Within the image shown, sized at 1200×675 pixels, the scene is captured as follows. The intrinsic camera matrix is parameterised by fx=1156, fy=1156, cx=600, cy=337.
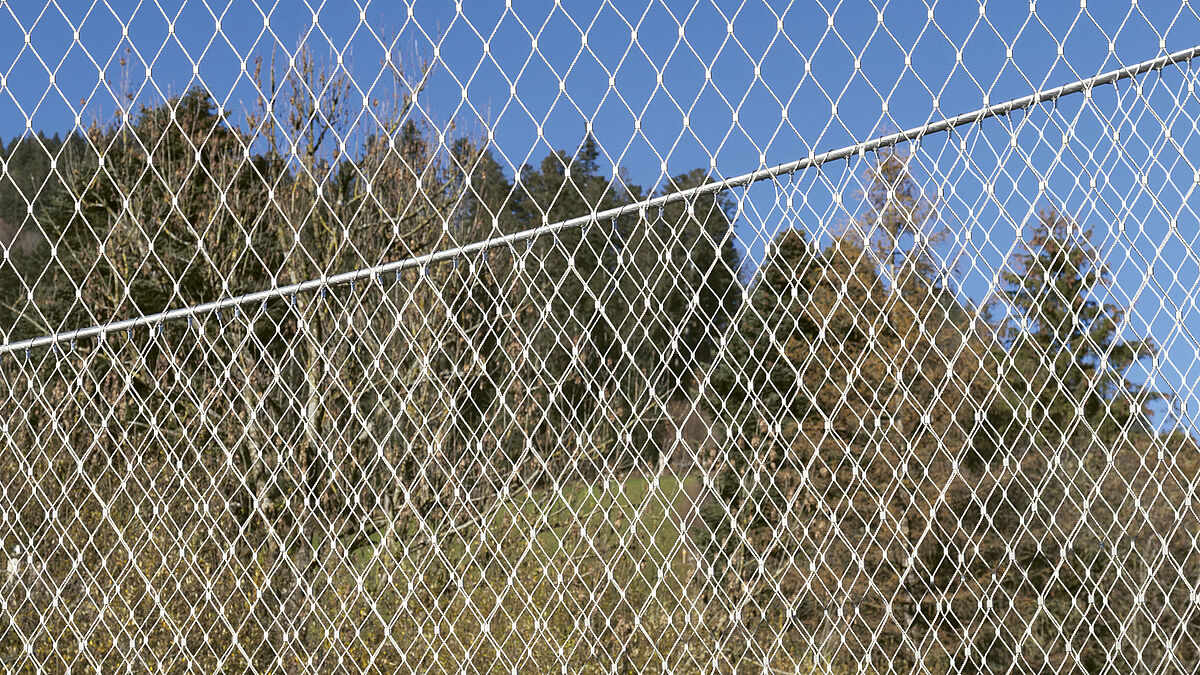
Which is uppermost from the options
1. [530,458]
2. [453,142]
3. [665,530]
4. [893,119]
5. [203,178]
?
[203,178]

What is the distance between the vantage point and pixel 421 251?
701 centimetres

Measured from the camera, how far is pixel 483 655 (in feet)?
25.6

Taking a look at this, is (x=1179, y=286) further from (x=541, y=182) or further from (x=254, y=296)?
(x=541, y=182)

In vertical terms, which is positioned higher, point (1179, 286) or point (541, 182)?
point (541, 182)

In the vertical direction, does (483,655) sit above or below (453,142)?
below

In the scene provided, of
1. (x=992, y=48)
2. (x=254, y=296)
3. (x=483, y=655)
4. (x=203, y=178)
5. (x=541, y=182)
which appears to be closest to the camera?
(x=254, y=296)

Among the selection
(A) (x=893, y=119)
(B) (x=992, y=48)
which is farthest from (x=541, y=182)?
(A) (x=893, y=119)

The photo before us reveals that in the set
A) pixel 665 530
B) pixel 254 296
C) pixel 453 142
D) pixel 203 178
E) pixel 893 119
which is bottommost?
pixel 254 296

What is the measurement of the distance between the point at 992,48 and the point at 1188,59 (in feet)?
2.51

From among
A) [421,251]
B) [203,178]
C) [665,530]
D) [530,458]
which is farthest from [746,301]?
[665,530]

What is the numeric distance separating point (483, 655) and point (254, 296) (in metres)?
5.65

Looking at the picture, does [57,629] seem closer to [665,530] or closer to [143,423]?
[143,423]

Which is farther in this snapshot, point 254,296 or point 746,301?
point 254,296

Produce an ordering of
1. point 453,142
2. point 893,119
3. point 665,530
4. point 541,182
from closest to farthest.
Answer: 1. point 893,119
2. point 453,142
3. point 541,182
4. point 665,530
